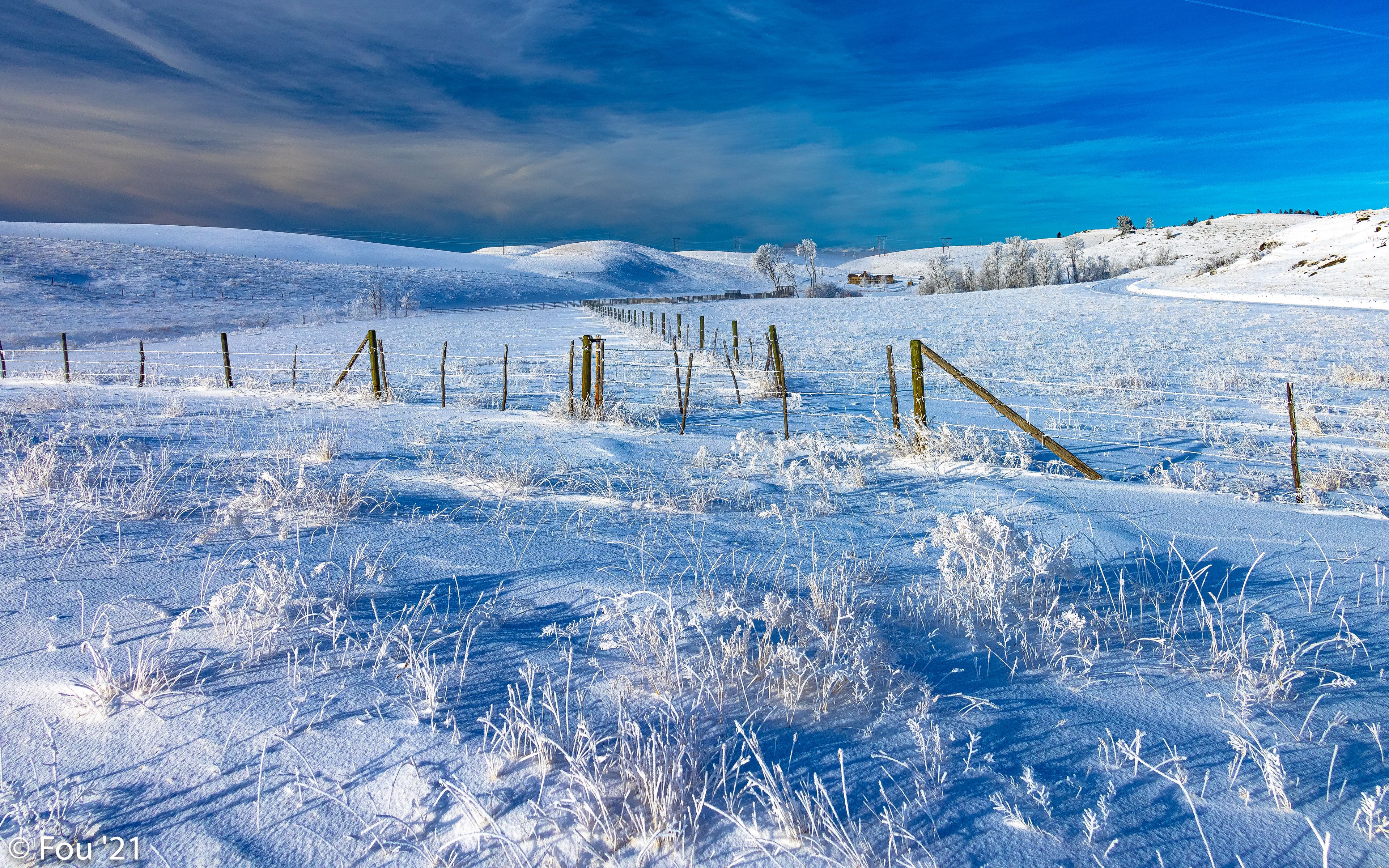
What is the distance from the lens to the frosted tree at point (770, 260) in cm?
9456

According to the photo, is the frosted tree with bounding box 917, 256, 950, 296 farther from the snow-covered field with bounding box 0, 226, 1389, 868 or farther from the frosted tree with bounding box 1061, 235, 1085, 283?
the snow-covered field with bounding box 0, 226, 1389, 868

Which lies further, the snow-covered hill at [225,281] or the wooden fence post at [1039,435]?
the snow-covered hill at [225,281]

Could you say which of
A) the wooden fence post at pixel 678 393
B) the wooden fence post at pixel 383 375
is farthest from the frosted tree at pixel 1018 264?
the wooden fence post at pixel 383 375

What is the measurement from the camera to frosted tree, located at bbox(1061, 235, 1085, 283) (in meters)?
74.1

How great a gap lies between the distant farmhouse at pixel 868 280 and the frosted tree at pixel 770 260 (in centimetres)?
1847

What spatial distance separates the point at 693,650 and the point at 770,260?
3728 inches

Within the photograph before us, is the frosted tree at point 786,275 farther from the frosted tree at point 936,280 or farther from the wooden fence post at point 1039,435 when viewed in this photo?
the wooden fence post at point 1039,435

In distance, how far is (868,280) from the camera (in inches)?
4390

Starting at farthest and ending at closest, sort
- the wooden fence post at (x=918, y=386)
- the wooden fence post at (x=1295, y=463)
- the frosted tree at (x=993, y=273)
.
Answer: the frosted tree at (x=993, y=273), the wooden fence post at (x=918, y=386), the wooden fence post at (x=1295, y=463)

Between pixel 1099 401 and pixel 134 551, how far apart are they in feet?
46.0

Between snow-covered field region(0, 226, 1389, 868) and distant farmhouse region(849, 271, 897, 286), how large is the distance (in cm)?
10587

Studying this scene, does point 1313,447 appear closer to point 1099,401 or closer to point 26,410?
point 1099,401

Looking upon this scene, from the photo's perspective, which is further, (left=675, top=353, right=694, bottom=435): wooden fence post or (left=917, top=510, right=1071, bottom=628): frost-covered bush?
(left=675, top=353, right=694, bottom=435): wooden fence post

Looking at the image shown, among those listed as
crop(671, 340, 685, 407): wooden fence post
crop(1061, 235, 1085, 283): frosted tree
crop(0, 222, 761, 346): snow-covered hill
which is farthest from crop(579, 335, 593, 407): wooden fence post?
crop(1061, 235, 1085, 283): frosted tree
